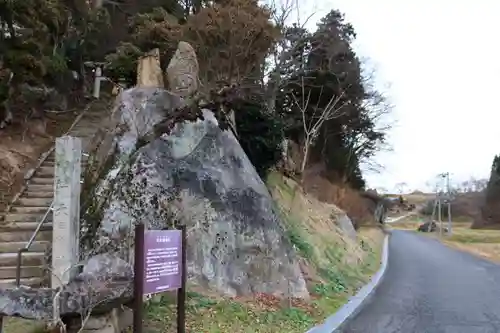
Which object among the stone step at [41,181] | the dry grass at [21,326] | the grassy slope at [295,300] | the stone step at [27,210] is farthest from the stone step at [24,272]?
the stone step at [41,181]

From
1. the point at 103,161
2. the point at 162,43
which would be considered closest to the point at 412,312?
the point at 103,161

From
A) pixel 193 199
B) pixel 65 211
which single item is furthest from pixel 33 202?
pixel 65 211

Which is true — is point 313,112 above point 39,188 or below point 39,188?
above

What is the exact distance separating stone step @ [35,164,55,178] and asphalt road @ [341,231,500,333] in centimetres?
780

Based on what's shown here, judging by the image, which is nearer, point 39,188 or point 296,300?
point 296,300

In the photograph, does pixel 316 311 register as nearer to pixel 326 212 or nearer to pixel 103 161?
pixel 103 161

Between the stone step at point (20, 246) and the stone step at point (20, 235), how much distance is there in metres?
0.22

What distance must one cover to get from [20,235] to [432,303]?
9.16 metres

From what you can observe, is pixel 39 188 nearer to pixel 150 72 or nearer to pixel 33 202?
pixel 33 202

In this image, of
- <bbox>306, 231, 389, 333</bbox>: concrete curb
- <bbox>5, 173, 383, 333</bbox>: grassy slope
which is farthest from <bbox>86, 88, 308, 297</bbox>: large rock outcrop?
<bbox>306, 231, 389, 333</bbox>: concrete curb

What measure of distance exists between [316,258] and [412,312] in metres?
4.04

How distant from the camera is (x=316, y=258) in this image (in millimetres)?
14781

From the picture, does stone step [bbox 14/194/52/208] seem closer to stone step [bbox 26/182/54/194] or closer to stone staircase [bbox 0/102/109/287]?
stone staircase [bbox 0/102/109/287]

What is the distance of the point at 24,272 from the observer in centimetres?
875
